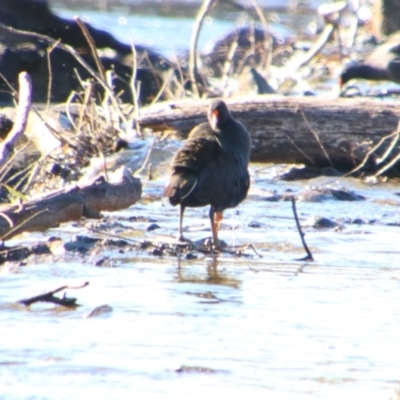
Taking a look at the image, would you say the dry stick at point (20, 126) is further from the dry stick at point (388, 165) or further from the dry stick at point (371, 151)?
the dry stick at point (388, 165)

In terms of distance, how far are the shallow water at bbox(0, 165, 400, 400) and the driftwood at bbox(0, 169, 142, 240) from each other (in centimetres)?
21

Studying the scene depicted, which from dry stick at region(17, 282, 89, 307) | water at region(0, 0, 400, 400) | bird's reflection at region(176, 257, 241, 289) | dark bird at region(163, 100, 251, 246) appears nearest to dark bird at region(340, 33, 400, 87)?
water at region(0, 0, 400, 400)

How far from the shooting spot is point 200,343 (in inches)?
163

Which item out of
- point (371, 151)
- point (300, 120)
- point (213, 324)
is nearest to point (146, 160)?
point (300, 120)

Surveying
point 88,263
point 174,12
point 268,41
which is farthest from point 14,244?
point 174,12

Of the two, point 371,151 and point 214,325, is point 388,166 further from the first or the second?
point 214,325

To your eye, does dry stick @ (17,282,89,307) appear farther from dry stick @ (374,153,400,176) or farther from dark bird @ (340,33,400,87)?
dark bird @ (340,33,400,87)

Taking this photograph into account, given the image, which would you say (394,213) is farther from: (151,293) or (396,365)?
(396,365)

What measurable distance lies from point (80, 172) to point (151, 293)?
3.93m

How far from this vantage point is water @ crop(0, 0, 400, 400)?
11.8 ft

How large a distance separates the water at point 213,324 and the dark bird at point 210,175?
0.96ft

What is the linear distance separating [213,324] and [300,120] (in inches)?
187

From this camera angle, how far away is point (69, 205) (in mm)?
5977

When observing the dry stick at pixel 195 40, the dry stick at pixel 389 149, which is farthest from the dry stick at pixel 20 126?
the dry stick at pixel 195 40
